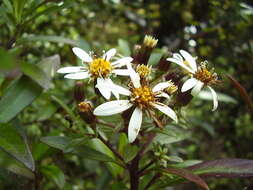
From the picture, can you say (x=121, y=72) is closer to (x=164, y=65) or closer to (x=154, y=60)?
(x=164, y=65)

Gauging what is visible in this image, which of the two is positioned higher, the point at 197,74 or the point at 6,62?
the point at 6,62

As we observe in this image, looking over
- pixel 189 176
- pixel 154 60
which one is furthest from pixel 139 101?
pixel 154 60

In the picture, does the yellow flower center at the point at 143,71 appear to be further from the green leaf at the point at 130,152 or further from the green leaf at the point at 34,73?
the green leaf at the point at 34,73

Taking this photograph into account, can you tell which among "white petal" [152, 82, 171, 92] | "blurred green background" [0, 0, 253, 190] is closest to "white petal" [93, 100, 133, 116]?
"white petal" [152, 82, 171, 92]

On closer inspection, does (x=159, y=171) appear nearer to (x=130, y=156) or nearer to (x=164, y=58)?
(x=130, y=156)

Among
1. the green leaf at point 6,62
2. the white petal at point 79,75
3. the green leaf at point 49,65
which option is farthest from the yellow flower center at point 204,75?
the green leaf at point 6,62

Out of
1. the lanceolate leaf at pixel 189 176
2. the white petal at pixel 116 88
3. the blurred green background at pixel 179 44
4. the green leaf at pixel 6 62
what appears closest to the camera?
the green leaf at pixel 6 62

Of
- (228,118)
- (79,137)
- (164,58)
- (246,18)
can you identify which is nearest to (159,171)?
(79,137)

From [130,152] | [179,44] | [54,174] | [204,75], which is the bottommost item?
[179,44]

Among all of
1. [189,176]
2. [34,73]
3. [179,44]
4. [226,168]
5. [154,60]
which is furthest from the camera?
[179,44]
